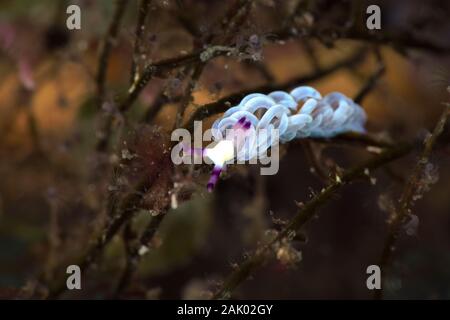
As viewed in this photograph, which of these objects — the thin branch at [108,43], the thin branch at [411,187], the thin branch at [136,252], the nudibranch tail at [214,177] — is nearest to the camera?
the nudibranch tail at [214,177]

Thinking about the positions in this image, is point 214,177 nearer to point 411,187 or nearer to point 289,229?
point 289,229

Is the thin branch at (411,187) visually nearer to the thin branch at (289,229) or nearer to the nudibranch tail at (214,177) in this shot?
the thin branch at (289,229)

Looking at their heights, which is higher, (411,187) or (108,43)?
(108,43)

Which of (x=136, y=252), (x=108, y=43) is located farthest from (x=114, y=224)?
(x=108, y=43)

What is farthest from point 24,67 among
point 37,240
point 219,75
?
point 219,75

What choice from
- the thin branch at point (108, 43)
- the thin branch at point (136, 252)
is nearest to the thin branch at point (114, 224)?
the thin branch at point (136, 252)

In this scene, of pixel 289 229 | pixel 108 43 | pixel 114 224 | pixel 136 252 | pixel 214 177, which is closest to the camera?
pixel 214 177

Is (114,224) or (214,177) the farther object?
(114,224)

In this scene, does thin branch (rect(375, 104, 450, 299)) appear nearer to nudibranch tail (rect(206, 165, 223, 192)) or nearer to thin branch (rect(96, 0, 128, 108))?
nudibranch tail (rect(206, 165, 223, 192))

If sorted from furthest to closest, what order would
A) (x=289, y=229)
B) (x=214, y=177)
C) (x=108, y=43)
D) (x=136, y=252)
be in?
1. (x=108, y=43)
2. (x=136, y=252)
3. (x=289, y=229)
4. (x=214, y=177)
